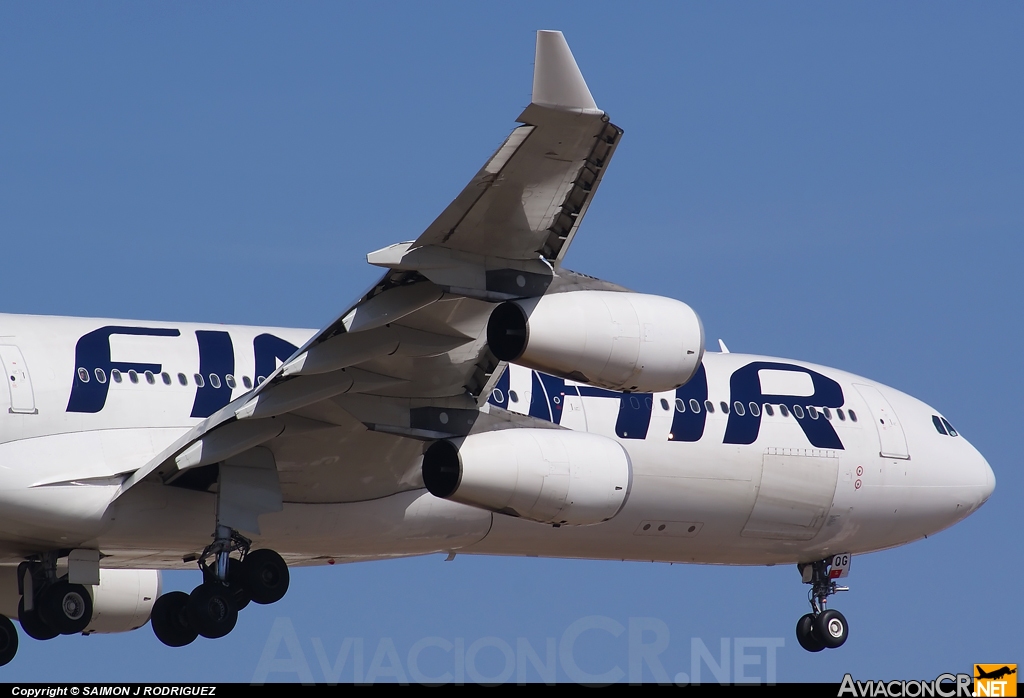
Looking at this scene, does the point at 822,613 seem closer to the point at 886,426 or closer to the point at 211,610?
the point at 886,426

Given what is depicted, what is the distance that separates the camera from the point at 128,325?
1717 cm

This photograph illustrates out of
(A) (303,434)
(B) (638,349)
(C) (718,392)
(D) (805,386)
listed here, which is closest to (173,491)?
(A) (303,434)

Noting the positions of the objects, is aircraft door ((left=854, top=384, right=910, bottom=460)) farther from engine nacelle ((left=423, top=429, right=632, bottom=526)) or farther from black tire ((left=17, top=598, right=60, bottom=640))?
black tire ((left=17, top=598, right=60, bottom=640))

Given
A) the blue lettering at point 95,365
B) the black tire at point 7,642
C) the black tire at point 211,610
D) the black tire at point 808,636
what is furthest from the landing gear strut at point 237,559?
the black tire at point 808,636

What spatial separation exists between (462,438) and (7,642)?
7.09m

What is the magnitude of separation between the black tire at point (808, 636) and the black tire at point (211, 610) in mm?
8050

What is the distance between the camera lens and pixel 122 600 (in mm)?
21344

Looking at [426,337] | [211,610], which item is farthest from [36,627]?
[426,337]

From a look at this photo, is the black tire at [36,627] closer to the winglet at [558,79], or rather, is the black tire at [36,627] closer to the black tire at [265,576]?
the black tire at [265,576]

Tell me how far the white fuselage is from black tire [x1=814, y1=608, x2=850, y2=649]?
0.83m

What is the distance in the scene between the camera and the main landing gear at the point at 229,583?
54.1 ft

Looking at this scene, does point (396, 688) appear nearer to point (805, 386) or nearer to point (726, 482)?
point (726, 482)

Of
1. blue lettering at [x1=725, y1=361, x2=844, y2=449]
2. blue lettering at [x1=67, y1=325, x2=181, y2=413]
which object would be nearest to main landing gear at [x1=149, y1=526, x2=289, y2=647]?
blue lettering at [x1=67, y1=325, x2=181, y2=413]

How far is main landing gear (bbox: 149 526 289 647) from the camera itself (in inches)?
649
